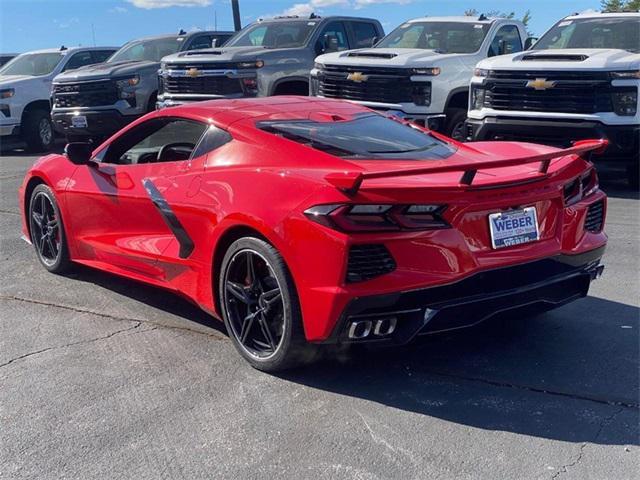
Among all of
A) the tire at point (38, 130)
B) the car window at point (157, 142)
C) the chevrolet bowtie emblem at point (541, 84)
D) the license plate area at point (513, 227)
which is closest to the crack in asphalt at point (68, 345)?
the car window at point (157, 142)

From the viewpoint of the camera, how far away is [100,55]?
58.5ft

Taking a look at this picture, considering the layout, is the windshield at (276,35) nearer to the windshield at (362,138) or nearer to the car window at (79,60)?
the car window at (79,60)

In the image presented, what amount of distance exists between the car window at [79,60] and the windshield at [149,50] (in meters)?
1.45

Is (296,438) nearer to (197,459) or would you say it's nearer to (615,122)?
(197,459)

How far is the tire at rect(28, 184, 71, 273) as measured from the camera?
6.25 meters

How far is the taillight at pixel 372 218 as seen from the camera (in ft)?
12.6

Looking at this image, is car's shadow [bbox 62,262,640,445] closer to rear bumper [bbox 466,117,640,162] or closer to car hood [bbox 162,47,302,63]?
rear bumper [bbox 466,117,640,162]

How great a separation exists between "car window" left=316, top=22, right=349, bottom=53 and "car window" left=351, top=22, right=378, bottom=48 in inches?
12.1

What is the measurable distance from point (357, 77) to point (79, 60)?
8575mm

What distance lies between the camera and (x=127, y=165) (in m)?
5.58

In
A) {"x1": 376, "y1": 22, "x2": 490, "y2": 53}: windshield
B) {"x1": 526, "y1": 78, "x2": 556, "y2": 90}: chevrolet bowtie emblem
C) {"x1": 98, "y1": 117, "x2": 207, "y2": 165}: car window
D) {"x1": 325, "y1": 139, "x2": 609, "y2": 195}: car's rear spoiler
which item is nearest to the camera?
{"x1": 325, "y1": 139, "x2": 609, "y2": 195}: car's rear spoiler

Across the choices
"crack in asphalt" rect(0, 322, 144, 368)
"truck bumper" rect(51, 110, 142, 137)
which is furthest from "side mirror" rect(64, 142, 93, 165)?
"truck bumper" rect(51, 110, 142, 137)

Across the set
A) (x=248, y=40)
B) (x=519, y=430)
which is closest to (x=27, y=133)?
(x=248, y=40)

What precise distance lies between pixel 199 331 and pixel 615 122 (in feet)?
19.5
